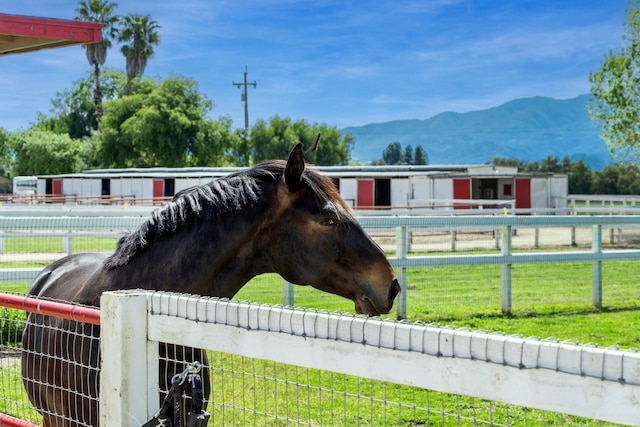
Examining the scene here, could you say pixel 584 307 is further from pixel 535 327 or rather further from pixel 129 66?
pixel 129 66

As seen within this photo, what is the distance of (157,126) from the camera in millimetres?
54281

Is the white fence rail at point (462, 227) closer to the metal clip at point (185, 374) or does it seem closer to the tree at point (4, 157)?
the metal clip at point (185, 374)

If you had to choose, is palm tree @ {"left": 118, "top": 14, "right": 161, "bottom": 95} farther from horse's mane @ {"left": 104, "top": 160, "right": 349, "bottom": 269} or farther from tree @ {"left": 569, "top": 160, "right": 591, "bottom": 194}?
horse's mane @ {"left": 104, "top": 160, "right": 349, "bottom": 269}

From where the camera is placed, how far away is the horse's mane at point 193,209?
3.22m

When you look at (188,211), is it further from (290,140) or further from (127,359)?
(290,140)

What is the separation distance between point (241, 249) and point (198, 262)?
213mm

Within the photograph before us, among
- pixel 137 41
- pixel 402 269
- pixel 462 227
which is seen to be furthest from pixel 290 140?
pixel 402 269

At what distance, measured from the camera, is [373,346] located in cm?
173

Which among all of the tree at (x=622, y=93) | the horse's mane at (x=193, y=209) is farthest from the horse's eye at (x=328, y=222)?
the tree at (x=622, y=93)

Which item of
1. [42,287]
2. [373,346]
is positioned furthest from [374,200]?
[373,346]

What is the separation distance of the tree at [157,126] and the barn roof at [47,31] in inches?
1999

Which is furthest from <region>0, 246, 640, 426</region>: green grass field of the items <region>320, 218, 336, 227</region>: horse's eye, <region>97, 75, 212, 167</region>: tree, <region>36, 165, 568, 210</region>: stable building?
<region>97, 75, 212, 167</region>: tree

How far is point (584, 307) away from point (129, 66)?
59.1m

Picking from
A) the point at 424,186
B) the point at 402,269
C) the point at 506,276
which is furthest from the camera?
the point at 424,186
